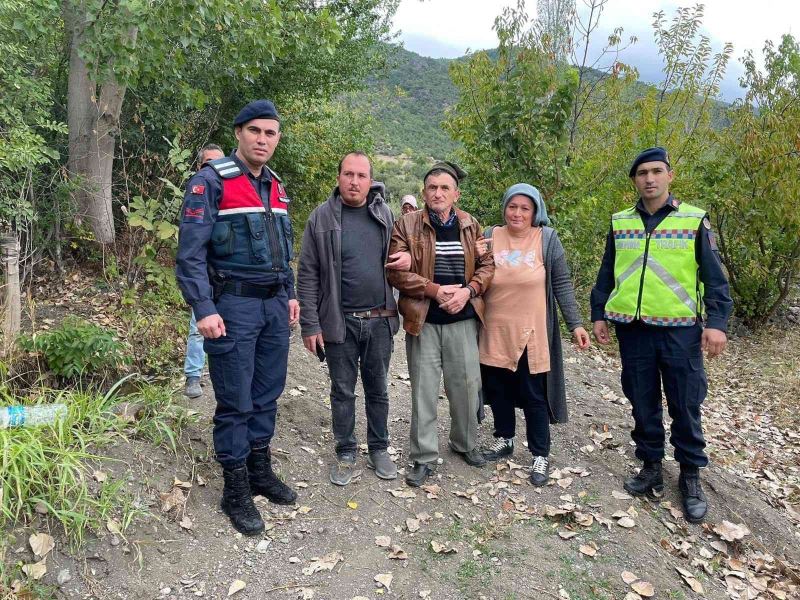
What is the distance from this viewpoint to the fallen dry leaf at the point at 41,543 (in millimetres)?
2789

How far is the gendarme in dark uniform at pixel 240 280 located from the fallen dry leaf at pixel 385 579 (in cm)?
77

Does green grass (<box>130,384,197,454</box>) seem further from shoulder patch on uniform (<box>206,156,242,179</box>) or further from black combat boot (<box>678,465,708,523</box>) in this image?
black combat boot (<box>678,465,708,523</box>)

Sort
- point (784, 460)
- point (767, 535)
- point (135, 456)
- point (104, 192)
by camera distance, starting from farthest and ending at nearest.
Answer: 1. point (104, 192)
2. point (784, 460)
3. point (767, 535)
4. point (135, 456)

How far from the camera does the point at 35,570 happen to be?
2715mm

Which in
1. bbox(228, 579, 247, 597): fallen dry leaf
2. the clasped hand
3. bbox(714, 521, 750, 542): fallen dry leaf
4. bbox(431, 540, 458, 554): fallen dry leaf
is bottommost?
bbox(714, 521, 750, 542): fallen dry leaf

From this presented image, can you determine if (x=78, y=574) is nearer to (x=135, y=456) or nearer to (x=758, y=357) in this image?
(x=135, y=456)

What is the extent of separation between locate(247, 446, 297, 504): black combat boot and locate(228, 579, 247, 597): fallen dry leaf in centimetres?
70

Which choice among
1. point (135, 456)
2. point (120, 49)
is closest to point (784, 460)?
point (135, 456)

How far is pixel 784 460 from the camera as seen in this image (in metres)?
5.36

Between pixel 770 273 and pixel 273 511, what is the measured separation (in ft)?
28.9

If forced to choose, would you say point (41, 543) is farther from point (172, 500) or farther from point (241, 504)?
point (241, 504)

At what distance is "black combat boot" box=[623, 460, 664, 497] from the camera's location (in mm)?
4035

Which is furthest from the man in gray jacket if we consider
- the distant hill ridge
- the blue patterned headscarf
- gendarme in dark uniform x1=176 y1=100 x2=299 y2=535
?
the distant hill ridge

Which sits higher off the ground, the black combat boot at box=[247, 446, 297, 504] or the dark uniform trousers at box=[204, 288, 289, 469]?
the dark uniform trousers at box=[204, 288, 289, 469]
